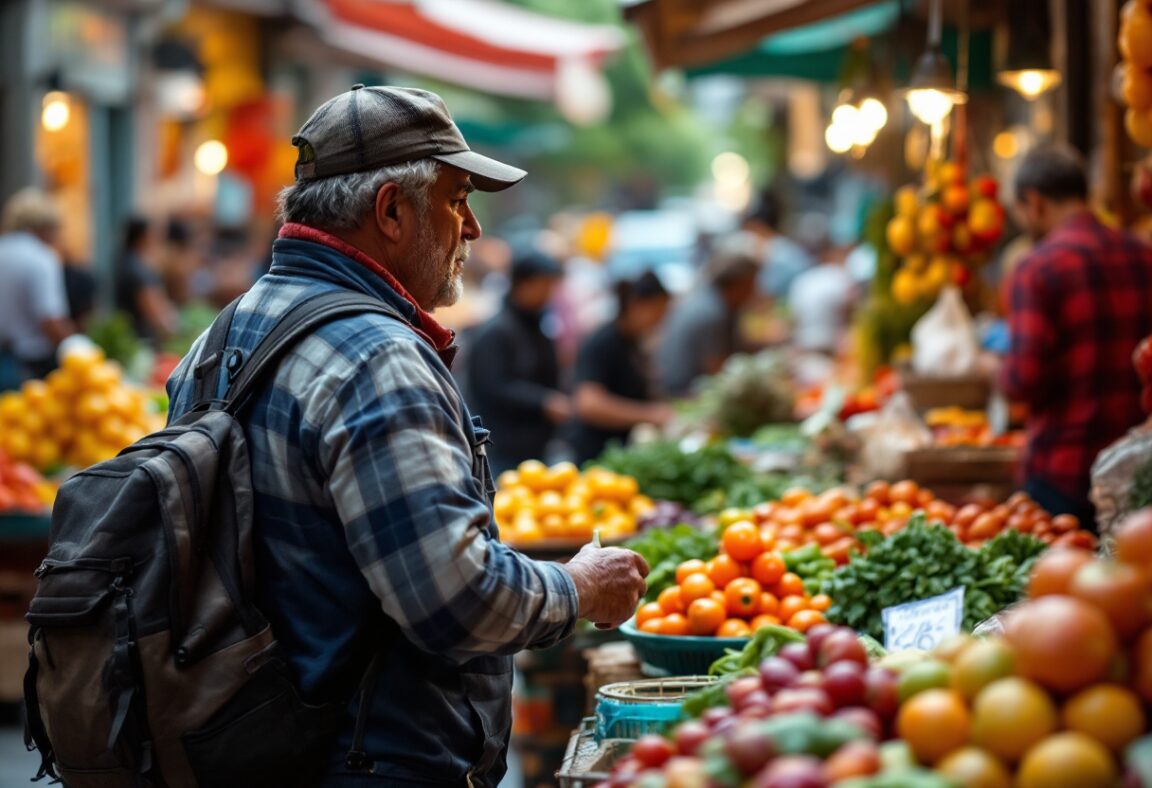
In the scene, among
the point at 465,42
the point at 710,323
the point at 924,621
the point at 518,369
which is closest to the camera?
the point at 924,621

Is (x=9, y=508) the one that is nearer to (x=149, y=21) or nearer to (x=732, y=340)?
(x=732, y=340)

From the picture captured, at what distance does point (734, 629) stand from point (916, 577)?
1.58 ft

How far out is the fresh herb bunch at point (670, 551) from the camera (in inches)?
170

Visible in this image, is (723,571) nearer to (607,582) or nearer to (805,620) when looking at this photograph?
(805,620)

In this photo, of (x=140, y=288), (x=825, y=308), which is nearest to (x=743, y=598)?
(x=825, y=308)

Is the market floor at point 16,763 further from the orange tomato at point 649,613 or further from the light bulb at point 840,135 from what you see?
the light bulb at point 840,135

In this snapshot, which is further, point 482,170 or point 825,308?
point 825,308

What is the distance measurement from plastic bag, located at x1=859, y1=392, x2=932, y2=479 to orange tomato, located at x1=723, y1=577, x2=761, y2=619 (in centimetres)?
242

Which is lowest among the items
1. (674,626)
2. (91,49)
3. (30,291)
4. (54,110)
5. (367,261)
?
(674,626)

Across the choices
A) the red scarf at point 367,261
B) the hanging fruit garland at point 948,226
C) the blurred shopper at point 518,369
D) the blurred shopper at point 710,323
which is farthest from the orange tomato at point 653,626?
the blurred shopper at point 710,323

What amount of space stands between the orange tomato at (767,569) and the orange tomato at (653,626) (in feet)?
0.94

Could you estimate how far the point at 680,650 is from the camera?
3.82 m

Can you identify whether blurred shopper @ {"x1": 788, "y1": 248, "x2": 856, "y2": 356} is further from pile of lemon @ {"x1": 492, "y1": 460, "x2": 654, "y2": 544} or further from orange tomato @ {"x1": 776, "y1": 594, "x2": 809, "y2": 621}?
orange tomato @ {"x1": 776, "y1": 594, "x2": 809, "y2": 621}

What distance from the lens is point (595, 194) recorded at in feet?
168
